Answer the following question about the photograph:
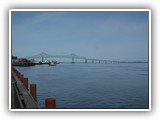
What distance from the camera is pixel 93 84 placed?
3684 millimetres

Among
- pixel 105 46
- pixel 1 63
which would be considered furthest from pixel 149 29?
pixel 1 63

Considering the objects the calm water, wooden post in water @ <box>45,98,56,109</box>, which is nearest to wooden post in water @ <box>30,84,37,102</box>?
the calm water

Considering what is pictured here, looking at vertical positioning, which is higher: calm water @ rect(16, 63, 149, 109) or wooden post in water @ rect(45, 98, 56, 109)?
calm water @ rect(16, 63, 149, 109)

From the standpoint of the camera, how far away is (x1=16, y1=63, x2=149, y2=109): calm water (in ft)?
11.3

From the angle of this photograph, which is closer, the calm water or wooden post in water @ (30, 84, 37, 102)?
the calm water

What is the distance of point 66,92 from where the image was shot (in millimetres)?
3611

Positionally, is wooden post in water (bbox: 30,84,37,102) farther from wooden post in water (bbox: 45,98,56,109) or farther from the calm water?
wooden post in water (bbox: 45,98,56,109)

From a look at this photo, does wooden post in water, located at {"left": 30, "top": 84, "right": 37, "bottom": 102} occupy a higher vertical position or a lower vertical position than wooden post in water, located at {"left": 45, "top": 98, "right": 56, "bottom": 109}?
higher

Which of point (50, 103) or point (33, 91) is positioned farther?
point (33, 91)

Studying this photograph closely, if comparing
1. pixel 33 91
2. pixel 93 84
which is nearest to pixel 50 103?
pixel 33 91

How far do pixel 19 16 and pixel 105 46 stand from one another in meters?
0.99

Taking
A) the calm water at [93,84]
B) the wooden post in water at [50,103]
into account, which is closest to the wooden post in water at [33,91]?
the calm water at [93,84]

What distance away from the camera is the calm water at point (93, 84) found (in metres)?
3.44

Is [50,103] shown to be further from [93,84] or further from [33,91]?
[93,84]
